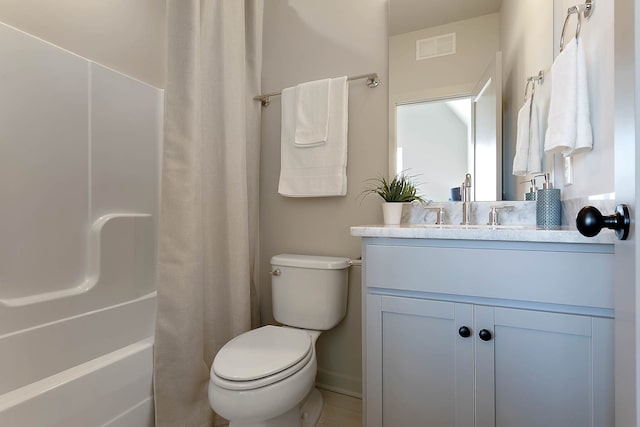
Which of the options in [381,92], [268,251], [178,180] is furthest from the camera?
[268,251]

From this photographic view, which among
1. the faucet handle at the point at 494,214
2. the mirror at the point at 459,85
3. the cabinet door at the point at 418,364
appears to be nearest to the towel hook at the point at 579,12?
the mirror at the point at 459,85

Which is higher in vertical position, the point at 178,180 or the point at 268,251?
the point at 178,180

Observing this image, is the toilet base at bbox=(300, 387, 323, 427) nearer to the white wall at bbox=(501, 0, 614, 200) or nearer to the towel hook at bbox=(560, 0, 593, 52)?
the white wall at bbox=(501, 0, 614, 200)

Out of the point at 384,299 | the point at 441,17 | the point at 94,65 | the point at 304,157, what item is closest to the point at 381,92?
the point at 441,17

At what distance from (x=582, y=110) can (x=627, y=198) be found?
0.63 m

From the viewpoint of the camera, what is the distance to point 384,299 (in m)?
1.03

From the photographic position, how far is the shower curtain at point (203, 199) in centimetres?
122

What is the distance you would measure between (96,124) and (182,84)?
51cm

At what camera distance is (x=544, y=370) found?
0.83m

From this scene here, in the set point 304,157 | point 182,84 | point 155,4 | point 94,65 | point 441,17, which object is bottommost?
point 304,157

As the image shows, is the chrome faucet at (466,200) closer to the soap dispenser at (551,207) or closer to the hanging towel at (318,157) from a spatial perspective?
the soap dispenser at (551,207)

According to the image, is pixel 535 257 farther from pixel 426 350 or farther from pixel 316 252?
pixel 316 252

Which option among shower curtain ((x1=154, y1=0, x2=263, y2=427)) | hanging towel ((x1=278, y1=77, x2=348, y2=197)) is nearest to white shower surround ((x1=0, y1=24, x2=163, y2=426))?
shower curtain ((x1=154, y1=0, x2=263, y2=427))

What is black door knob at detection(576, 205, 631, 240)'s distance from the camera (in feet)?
1.51
